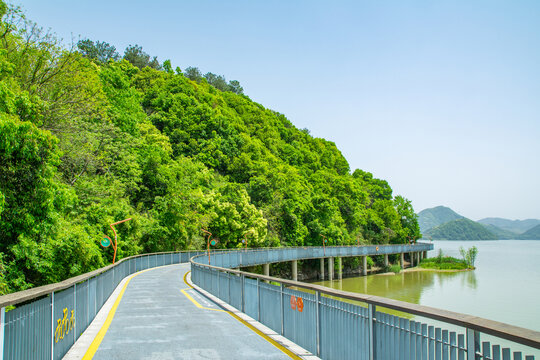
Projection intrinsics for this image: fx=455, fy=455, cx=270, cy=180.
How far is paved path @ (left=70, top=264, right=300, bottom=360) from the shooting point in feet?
26.0

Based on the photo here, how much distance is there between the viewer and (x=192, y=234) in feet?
182

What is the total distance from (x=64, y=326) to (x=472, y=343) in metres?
6.78

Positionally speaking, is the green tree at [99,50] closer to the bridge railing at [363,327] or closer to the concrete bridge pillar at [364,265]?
the concrete bridge pillar at [364,265]

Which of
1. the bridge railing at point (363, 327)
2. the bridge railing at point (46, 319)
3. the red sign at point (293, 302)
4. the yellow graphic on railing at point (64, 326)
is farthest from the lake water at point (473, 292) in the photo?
the yellow graphic on railing at point (64, 326)

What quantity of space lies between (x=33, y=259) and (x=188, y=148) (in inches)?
2332

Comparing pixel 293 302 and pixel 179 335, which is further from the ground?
pixel 293 302

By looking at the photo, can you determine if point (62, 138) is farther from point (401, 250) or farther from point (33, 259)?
point (401, 250)

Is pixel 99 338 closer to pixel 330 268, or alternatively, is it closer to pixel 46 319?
pixel 46 319

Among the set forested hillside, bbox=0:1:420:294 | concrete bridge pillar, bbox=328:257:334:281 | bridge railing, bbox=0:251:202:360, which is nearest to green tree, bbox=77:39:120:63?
forested hillside, bbox=0:1:420:294

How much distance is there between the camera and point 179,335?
31.7 ft

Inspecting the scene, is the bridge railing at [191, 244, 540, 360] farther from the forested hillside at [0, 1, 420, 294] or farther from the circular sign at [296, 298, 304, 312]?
the forested hillside at [0, 1, 420, 294]

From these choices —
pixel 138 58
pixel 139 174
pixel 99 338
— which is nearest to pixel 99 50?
pixel 138 58

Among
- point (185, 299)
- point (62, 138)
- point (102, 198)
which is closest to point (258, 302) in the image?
point (185, 299)

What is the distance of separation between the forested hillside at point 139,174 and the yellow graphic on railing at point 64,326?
1003cm
